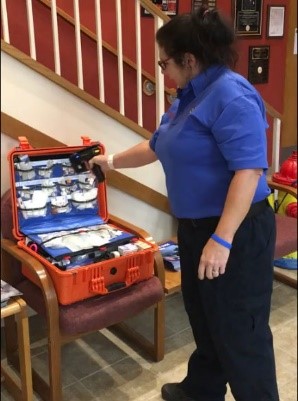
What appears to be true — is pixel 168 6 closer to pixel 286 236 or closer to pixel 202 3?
pixel 202 3

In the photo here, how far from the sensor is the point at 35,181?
1668mm

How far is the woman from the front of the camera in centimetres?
116

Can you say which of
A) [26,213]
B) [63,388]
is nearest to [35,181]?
[26,213]

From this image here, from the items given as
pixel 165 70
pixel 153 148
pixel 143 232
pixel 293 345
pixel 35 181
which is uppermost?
pixel 165 70

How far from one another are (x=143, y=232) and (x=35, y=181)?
379 mm

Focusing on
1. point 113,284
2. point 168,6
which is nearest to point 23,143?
point 113,284

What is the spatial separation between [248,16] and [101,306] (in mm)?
918

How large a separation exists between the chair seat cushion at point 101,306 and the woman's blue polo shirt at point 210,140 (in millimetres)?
448

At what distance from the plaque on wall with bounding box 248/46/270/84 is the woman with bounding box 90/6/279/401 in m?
0.24

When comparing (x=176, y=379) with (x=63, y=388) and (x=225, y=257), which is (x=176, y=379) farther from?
(x=225, y=257)

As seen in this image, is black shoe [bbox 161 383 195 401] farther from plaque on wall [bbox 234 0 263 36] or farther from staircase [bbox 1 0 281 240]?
plaque on wall [bbox 234 0 263 36]

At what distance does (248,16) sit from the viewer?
1361mm

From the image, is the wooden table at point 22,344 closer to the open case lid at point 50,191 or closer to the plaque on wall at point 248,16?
the open case lid at point 50,191

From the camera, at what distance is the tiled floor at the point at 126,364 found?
163 cm
